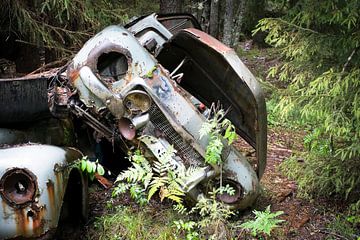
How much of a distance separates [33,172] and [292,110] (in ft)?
8.22

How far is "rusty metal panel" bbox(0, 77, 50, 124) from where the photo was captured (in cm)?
454

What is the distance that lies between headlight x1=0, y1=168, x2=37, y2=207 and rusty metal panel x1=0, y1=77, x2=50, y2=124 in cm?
104

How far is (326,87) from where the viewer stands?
436cm

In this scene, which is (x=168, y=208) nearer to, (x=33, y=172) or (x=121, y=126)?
(x=121, y=126)

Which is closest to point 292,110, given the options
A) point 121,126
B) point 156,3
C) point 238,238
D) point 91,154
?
point 238,238

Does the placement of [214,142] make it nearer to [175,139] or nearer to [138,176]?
[175,139]

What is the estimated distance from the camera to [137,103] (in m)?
4.73

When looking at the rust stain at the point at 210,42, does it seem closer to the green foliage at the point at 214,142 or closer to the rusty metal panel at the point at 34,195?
the green foliage at the point at 214,142

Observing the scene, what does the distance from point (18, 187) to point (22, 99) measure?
118 centimetres

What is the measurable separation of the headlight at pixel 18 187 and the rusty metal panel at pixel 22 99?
104cm

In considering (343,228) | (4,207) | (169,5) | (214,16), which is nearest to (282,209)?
(343,228)

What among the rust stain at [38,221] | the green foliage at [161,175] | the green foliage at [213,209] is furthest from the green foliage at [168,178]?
the rust stain at [38,221]

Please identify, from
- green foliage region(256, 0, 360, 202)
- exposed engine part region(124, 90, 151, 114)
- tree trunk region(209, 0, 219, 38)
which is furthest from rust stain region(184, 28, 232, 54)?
tree trunk region(209, 0, 219, 38)

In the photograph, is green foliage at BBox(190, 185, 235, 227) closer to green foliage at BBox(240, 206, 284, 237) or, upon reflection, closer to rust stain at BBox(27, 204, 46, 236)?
green foliage at BBox(240, 206, 284, 237)
